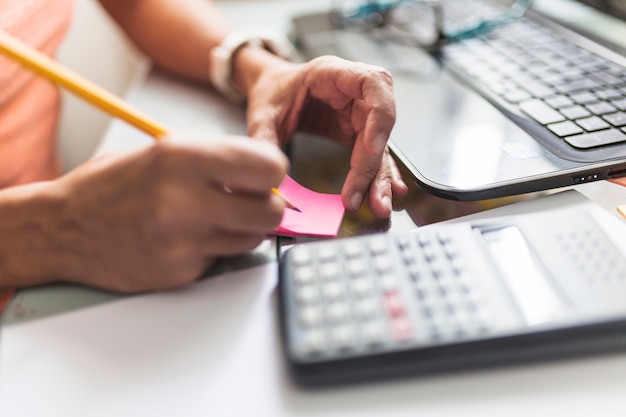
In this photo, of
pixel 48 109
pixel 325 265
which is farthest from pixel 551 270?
pixel 48 109

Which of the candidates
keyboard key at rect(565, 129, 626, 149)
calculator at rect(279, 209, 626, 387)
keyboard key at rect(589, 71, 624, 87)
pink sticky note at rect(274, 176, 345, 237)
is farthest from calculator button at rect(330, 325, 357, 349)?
keyboard key at rect(589, 71, 624, 87)

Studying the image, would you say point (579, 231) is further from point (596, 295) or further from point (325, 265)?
point (325, 265)

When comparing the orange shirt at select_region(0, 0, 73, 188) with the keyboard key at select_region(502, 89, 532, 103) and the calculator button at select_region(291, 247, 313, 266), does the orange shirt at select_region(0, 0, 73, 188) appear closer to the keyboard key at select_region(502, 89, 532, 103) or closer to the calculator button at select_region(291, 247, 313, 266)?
the calculator button at select_region(291, 247, 313, 266)

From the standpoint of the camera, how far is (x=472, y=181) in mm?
387

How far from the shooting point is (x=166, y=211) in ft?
0.99

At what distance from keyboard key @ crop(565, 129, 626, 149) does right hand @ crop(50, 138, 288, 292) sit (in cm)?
24

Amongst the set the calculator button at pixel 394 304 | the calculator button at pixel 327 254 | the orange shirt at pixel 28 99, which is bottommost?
the orange shirt at pixel 28 99

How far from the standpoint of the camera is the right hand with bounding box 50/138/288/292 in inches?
11.5

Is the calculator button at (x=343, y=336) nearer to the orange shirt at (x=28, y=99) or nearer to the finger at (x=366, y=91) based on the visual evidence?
the finger at (x=366, y=91)

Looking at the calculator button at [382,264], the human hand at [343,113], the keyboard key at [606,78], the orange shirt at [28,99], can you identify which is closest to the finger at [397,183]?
the human hand at [343,113]

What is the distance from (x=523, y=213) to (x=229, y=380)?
0.75 ft

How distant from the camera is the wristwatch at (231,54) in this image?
586 mm

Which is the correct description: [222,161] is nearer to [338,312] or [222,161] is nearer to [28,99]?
[338,312]

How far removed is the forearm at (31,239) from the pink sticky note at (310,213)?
143mm
